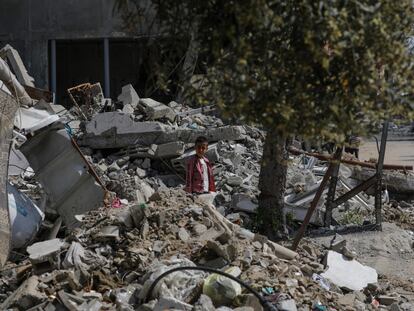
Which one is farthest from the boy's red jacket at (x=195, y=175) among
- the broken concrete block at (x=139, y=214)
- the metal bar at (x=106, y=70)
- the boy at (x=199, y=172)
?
the metal bar at (x=106, y=70)

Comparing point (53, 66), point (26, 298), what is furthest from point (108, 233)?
point (53, 66)

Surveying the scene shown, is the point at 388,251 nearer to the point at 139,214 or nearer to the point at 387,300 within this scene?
the point at 387,300

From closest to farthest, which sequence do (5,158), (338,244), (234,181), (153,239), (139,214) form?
1. (153,239)
2. (139,214)
3. (5,158)
4. (338,244)
5. (234,181)

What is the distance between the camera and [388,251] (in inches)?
326

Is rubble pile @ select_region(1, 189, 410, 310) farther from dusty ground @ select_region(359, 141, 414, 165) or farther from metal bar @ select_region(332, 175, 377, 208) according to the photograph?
dusty ground @ select_region(359, 141, 414, 165)

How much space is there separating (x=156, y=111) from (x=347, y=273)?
712 cm

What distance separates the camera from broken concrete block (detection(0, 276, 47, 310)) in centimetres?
566

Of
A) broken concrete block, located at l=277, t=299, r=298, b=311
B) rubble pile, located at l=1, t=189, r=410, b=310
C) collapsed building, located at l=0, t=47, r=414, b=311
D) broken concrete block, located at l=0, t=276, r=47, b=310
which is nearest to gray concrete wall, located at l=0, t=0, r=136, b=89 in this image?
collapsed building, located at l=0, t=47, r=414, b=311

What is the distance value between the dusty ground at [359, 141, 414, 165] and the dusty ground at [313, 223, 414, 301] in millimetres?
10205

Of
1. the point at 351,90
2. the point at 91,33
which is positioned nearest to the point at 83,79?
the point at 91,33

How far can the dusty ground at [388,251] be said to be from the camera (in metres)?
7.61

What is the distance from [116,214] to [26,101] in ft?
17.6

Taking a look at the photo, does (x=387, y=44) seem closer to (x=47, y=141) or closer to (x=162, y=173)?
(x=47, y=141)

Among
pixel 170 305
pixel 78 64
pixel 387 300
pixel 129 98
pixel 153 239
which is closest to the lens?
pixel 170 305
